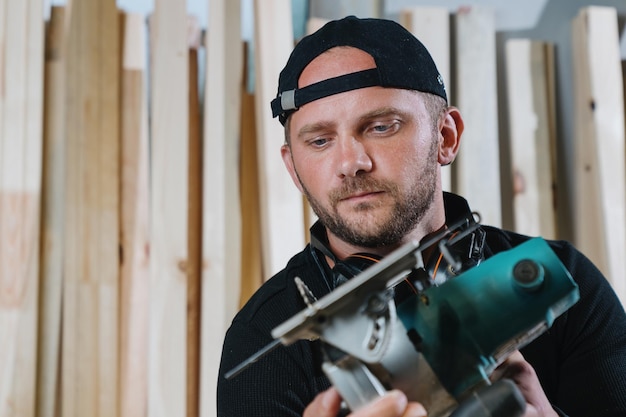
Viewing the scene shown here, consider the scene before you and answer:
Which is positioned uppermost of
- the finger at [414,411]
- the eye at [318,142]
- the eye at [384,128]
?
the eye at [384,128]

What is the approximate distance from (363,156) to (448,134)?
29 centimetres

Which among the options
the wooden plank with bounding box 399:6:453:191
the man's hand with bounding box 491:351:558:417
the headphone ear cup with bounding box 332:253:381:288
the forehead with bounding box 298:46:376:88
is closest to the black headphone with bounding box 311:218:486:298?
the headphone ear cup with bounding box 332:253:381:288

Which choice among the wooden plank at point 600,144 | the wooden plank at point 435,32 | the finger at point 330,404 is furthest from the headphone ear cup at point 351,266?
the wooden plank at point 600,144

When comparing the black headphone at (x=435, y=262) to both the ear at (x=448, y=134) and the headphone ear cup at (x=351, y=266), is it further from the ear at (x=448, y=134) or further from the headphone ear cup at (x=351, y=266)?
the ear at (x=448, y=134)

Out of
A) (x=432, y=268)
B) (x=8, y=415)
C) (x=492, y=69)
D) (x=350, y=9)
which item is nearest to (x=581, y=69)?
(x=492, y=69)

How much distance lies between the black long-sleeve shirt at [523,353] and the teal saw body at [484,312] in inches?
14.2

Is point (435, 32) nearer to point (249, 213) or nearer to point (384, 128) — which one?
point (249, 213)

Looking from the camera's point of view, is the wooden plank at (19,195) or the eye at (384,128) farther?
the wooden plank at (19,195)

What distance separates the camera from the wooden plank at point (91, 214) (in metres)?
2.23

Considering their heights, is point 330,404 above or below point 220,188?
below

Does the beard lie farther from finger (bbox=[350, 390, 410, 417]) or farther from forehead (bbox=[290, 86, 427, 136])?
finger (bbox=[350, 390, 410, 417])

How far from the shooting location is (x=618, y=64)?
8.12 ft

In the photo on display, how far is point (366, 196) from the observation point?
1.34m

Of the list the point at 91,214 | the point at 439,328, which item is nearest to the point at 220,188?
the point at 91,214
